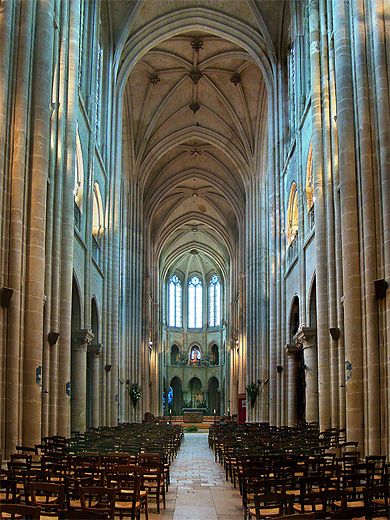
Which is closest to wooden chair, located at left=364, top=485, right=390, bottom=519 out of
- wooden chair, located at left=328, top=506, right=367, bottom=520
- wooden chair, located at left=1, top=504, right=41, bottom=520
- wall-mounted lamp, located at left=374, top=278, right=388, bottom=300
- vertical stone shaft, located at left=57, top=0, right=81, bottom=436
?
wooden chair, located at left=328, top=506, right=367, bottom=520

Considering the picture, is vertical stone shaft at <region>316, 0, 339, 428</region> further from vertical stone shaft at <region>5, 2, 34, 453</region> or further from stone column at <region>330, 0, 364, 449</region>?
vertical stone shaft at <region>5, 2, 34, 453</region>

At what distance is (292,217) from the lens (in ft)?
111

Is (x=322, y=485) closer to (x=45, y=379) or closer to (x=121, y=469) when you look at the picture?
(x=121, y=469)

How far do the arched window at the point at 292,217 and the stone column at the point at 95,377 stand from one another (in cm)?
1157

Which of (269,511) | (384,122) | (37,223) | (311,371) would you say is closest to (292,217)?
(311,371)

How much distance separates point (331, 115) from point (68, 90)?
9.38 metres

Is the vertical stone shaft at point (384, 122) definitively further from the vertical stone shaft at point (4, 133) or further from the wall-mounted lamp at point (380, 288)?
the vertical stone shaft at point (4, 133)

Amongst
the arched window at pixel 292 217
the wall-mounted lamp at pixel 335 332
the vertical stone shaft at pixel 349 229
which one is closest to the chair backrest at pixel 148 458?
the vertical stone shaft at pixel 349 229

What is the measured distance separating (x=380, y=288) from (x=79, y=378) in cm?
1360

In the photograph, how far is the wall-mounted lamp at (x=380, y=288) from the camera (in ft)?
52.2

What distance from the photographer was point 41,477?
1070 centimetres

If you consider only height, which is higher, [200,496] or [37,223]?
[37,223]

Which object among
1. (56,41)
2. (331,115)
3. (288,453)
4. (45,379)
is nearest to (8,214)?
(45,379)

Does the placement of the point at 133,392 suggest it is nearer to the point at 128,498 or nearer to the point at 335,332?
the point at 335,332
